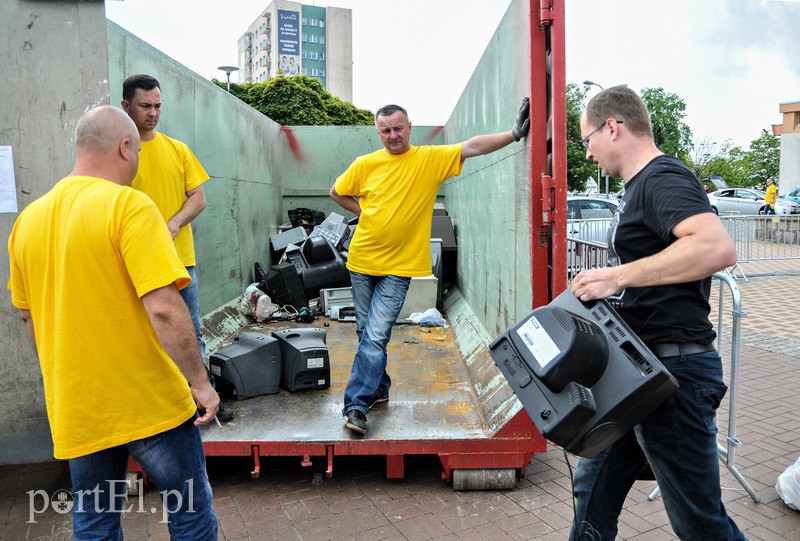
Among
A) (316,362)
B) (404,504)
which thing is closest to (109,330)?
(404,504)

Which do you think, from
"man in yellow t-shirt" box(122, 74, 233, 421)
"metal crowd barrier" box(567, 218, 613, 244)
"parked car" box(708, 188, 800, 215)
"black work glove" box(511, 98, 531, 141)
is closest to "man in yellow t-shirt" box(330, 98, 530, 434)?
"black work glove" box(511, 98, 531, 141)

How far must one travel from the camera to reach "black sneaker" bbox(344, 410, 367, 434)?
3871 mm

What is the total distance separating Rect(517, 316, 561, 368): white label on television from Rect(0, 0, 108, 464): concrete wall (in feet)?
10.4

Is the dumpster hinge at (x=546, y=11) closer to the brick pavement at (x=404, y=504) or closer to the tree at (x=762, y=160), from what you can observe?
the brick pavement at (x=404, y=504)

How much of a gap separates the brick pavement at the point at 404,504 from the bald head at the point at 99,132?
6.92 ft

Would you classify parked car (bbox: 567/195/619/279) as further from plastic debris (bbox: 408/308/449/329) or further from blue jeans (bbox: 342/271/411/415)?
blue jeans (bbox: 342/271/411/415)

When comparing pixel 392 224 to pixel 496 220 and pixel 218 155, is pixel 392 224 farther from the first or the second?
pixel 218 155

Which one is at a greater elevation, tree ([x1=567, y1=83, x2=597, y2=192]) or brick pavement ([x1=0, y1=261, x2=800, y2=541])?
tree ([x1=567, y1=83, x2=597, y2=192])

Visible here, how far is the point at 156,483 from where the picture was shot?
2.25 meters

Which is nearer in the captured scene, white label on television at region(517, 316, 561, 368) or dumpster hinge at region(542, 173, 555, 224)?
white label on television at region(517, 316, 561, 368)

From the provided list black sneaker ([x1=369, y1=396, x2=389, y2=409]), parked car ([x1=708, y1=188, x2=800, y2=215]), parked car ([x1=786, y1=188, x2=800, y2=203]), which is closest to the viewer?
black sneaker ([x1=369, y1=396, x2=389, y2=409])

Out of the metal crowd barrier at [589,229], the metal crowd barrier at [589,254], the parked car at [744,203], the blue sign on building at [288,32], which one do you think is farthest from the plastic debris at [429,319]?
the blue sign on building at [288,32]

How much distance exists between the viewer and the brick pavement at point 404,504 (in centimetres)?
332

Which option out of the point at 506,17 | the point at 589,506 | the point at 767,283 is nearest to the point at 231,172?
the point at 506,17
